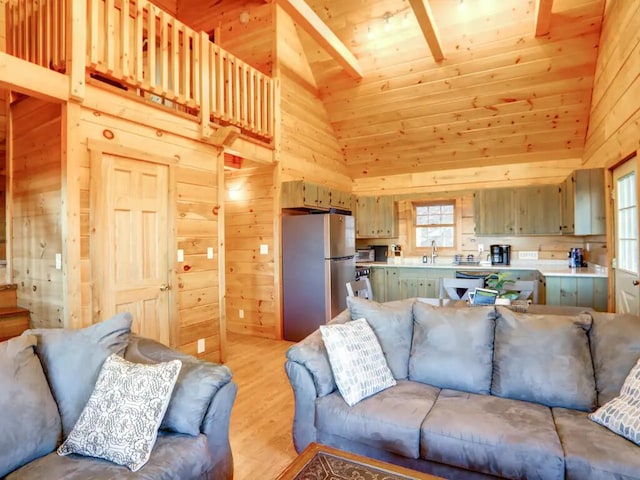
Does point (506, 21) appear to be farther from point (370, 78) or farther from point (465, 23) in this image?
point (370, 78)

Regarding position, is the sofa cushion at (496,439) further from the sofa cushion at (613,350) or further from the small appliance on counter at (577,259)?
the small appliance on counter at (577,259)

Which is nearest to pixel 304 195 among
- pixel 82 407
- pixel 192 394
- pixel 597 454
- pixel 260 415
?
pixel 260 415

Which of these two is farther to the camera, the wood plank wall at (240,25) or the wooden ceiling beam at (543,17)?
the wood plank wall at (240,25)

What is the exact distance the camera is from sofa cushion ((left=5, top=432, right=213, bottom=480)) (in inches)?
55.7

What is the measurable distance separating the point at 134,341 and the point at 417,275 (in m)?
4.44

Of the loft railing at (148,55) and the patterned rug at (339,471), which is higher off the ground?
the loft railing at (148,55)

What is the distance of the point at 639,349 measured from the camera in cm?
186

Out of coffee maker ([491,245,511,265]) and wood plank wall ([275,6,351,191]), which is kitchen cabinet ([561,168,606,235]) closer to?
coffee maker ([491,245,511,265])

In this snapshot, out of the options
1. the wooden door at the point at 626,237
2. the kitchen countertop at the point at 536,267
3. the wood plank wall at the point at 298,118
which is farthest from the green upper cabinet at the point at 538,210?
the wood plank wall at the point at 298,118

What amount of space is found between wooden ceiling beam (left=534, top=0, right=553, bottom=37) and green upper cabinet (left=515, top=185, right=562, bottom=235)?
6.84 feet

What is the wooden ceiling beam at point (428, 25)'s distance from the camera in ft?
11.1

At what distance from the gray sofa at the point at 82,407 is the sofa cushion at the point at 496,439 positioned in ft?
3.42

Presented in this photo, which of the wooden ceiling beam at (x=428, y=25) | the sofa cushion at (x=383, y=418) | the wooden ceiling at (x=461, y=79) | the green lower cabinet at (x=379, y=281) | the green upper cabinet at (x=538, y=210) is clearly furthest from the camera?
the green lower cabinet at (x=379, y=281)

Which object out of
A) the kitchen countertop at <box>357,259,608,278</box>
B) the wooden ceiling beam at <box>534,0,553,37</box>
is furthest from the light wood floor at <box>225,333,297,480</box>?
the wooden ceiling beam at <box>534,0,553,37</box>
